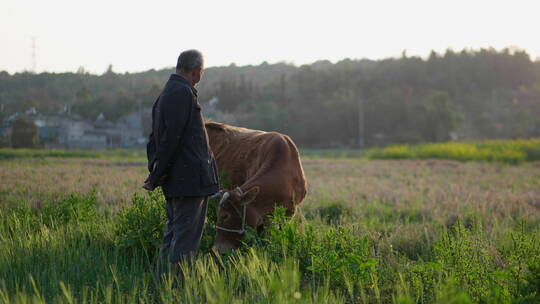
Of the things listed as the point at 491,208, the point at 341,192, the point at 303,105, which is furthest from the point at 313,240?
the point at 303,105

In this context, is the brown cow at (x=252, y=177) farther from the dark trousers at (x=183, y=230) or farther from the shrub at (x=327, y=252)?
the dark trousers at (x=183, y=230)

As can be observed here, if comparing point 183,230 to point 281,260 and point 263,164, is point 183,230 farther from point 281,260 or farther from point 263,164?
point 263,164

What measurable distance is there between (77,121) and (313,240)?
19658 millimetres

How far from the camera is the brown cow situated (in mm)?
4355

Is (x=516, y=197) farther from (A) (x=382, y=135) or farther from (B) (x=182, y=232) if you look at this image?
(A) (x=382, y=135)

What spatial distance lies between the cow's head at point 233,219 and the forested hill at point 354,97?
822 centimetres

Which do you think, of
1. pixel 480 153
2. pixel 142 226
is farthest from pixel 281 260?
pixel 480 153

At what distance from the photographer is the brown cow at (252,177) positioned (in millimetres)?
4355

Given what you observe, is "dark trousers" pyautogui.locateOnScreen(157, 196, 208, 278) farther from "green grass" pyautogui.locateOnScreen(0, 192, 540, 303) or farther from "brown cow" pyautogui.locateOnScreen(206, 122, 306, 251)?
"brown cow" pyautogui.locateOnScreen(206, 122, 306, 251)

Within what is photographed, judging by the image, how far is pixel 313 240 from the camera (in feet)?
13.8

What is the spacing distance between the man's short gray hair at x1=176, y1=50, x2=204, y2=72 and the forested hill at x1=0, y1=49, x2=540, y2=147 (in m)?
8.09

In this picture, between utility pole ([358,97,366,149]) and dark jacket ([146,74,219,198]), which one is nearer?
dark jacket ([146,74,219,198])

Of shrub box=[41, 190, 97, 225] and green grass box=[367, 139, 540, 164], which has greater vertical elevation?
shrub box=[41, 190, 97, 225]

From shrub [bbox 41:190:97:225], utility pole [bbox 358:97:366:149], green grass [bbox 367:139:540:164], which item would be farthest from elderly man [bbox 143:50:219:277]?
utility pole [bbox 358:97:366:149]
